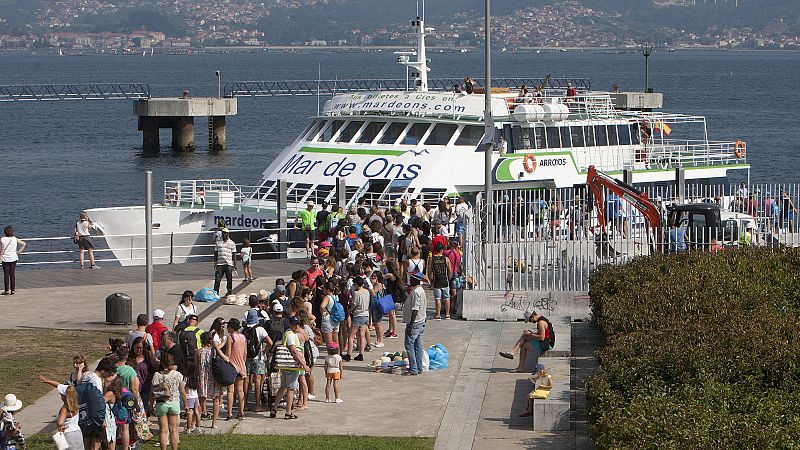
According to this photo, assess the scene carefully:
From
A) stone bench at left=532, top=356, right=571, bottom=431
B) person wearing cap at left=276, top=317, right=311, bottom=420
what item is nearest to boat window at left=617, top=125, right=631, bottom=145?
stone bench at left=532, top=356, right=571, bottom=431

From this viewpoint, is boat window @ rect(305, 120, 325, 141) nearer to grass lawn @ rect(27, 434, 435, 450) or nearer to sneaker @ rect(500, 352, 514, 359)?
sneaker @ rect(500, 352, 514, 359)

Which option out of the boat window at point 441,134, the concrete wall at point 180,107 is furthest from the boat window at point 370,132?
the concrete wall at point 180,107

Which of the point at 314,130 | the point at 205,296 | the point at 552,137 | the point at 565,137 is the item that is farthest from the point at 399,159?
the point at 205,296

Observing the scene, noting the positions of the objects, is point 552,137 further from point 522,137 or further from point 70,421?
point 70,421

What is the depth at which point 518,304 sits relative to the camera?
22.8 metres

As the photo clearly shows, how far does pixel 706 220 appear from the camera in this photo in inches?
1014

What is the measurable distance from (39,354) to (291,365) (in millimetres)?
5136

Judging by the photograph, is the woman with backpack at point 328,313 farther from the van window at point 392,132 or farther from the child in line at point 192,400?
the van window at point 392,132

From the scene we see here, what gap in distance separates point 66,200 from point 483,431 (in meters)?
46.6

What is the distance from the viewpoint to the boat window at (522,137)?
112ft

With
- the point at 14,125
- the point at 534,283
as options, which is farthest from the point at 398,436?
the point at 14,125

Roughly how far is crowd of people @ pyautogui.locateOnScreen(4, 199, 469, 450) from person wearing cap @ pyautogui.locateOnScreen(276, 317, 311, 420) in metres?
0.01

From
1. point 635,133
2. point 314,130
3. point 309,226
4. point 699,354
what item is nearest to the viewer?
point 699,354

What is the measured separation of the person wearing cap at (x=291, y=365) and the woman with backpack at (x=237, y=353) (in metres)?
0.42
